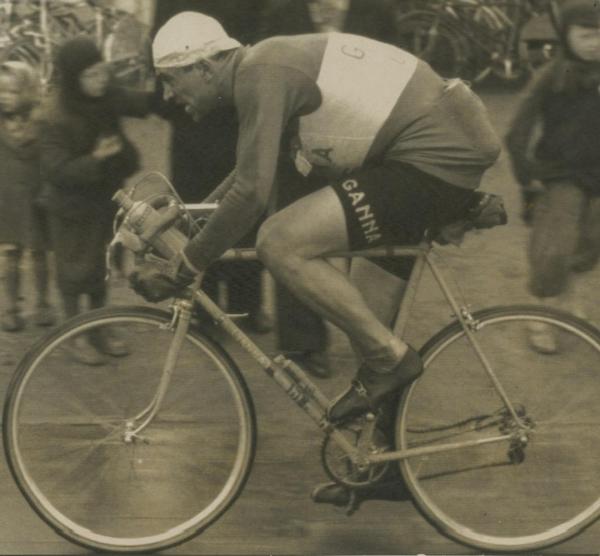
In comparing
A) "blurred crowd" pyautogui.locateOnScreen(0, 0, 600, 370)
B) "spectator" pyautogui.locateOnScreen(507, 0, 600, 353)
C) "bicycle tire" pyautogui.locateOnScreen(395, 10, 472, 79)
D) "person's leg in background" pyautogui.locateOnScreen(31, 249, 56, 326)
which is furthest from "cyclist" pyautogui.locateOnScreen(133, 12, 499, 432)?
"bicycle tire" pyautogui.locateOnScreen(395, 10, 472, 79)

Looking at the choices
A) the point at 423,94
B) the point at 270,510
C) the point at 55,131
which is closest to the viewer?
the point at 423,94

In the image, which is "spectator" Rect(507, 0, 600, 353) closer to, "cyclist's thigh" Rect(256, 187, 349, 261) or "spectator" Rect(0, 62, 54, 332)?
"cyclist's thigh" Rect(256, 187, 349, 261)

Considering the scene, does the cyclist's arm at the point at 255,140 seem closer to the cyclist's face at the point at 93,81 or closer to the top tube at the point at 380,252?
the top tube at the point at 380,252

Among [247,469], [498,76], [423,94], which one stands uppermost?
[423,94]

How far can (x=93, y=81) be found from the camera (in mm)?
6016

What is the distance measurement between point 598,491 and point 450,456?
1.66 ft

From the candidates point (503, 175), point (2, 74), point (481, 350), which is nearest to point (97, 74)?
point (2, 74)

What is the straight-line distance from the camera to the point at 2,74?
21.7 ft

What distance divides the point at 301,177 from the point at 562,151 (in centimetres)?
111

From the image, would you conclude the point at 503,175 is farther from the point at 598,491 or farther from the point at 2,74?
the point at 598,491

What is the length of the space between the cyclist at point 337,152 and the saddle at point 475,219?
38 mm

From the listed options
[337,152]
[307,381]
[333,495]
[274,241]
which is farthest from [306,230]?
[333,495]

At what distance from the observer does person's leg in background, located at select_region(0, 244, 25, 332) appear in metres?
6.66

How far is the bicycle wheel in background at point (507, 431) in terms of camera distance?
451 centimetres
